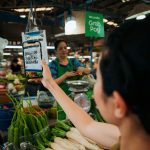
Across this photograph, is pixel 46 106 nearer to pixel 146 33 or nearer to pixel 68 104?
pixel 68 104

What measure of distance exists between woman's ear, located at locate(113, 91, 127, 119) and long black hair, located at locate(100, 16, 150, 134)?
13 millimetres

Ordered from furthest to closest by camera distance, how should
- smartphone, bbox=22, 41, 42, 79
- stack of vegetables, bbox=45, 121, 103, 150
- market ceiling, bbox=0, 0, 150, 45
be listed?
market ceiling, bbox=0, 0, 150, 45, smartphone, bbox=22, 41, 42, 79, stack of vegetables, bbox=45, 121, 103, 150

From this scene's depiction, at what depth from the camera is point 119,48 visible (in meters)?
0.92

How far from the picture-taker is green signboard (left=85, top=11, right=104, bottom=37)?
27.2ft

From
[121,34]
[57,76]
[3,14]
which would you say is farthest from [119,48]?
[3,14]

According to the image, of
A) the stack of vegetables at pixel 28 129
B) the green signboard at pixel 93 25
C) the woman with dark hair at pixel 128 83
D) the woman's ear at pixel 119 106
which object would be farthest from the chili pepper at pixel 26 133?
the green signboard at pixel 93 25

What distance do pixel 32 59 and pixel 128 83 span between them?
170cm

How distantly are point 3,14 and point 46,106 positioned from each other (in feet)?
26.2

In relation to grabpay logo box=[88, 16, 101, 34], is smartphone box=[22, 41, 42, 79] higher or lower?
lower

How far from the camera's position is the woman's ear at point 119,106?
0.93 metres

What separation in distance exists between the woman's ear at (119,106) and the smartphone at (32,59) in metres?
1.50

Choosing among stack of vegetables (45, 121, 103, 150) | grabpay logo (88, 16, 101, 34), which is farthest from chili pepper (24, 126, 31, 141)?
grabpay logo (88, 16, 101, 34)

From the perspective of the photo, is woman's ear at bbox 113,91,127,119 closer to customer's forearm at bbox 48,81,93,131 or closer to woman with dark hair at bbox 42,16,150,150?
woman with dark hair at bbox 42,16,150,150

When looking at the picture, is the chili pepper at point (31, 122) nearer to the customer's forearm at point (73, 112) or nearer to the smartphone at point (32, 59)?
the smartphone at point (32, 59)
